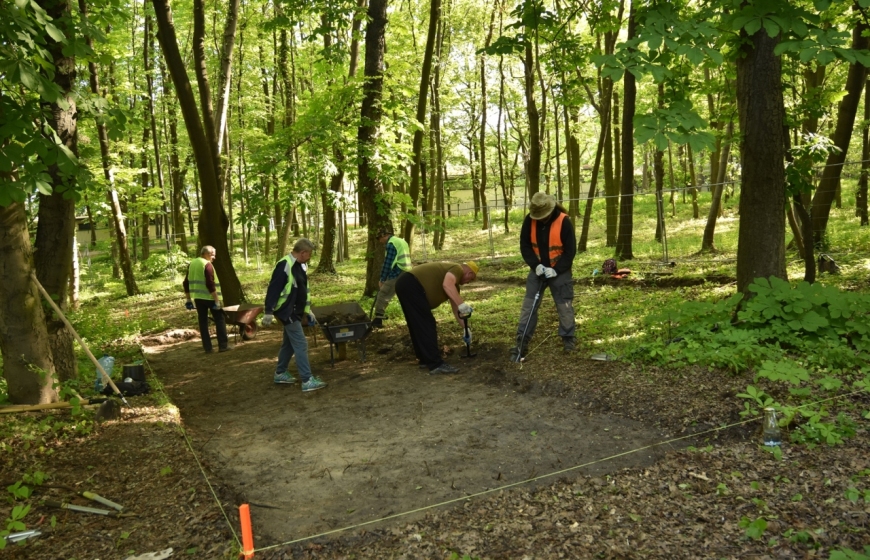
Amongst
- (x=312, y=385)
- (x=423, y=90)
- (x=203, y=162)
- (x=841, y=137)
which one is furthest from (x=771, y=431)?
(x=423, y=90)

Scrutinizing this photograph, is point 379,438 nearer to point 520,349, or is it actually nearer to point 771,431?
point 520,349

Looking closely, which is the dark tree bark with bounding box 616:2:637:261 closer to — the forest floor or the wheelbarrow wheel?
the forest floor

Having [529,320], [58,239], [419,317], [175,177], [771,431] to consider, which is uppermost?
[175,177]

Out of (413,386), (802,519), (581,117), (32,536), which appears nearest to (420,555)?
(802,519)

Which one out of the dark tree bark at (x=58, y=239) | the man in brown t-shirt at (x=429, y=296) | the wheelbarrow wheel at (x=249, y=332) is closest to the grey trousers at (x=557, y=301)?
the man in brown t-shirt at (x=429, y=296)

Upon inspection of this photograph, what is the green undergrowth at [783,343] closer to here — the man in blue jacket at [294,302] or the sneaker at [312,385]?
the sneaker at [312,385]

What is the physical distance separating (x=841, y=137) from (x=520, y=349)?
23.9ft

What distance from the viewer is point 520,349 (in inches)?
269

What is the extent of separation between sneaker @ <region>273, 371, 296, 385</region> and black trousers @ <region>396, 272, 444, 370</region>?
63.1 inches

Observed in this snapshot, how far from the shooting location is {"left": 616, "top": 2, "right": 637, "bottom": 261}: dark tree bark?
12788mm

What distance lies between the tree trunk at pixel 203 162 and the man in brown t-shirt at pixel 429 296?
5.52 m

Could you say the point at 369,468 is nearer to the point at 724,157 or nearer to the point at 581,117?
the point at 724,157

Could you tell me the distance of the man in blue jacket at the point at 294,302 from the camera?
662 cm

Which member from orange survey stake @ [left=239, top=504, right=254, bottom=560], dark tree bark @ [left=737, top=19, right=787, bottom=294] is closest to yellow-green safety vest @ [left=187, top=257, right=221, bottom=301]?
orange survey stake @ [left=239, top=504, right=254, bottom=560]
